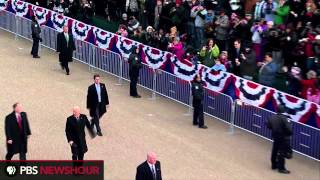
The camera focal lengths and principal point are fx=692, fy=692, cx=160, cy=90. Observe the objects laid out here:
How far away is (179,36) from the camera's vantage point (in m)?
23.3

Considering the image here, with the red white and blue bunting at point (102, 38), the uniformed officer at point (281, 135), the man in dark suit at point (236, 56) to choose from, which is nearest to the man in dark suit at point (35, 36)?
the red white and blue bunting at point (102, 38)

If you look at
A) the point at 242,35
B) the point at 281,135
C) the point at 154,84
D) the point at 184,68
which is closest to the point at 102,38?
the point at 154,84

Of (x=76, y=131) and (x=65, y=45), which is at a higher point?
(x=76, y=131)

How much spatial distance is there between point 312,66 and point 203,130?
3.53 meters

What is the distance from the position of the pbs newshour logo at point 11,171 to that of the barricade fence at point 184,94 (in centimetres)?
608

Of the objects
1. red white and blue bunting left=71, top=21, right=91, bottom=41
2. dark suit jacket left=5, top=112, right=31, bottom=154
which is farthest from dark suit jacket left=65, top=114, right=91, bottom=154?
red white and blue bunting left=71, top=21, right=91, bottom=41

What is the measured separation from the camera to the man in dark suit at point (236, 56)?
1969cm

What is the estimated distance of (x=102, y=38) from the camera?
918 inches

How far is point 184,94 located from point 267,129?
10.5 ft

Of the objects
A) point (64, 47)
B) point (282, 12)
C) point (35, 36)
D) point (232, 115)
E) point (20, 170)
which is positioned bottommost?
point (20, 170)

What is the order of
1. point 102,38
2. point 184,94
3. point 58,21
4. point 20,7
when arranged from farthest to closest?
point 20,7 < point 58,21 < point 102,38 < point 184,94

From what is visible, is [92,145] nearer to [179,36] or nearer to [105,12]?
[179,36]

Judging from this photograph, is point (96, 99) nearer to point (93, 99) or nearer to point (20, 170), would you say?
point (93, 99)

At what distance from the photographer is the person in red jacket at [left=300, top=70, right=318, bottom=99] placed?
17344mm
